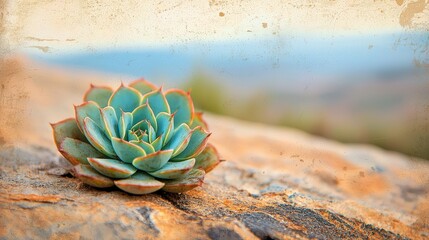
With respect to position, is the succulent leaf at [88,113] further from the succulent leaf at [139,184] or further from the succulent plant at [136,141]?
the succulent leaf at [139,184]

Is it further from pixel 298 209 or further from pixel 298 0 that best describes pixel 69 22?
pixel 298 209

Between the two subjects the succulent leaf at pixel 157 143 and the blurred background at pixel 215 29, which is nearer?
the succulent leaf at pixel 157 143

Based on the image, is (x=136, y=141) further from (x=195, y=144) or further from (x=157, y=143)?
(x=195, y=144)

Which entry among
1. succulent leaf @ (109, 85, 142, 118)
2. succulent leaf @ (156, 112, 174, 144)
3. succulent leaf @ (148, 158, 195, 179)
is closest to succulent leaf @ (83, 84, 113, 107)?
succulent leaf @ (109, 85, 142, 118)

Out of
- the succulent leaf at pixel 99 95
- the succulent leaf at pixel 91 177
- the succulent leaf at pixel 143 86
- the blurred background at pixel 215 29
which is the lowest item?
the succulent leaf at pixel 91 177

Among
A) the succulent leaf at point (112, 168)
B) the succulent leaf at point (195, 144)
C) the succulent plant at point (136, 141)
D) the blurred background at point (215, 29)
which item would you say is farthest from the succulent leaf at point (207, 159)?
the blurred background at point (215, 29)
